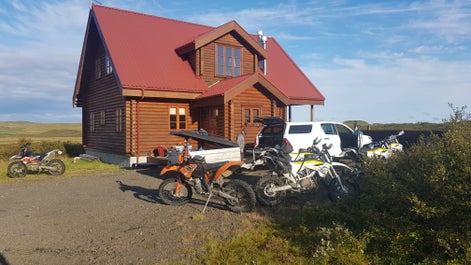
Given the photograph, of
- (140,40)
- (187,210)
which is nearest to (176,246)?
(187,210)

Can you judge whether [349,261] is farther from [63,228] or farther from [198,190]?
[63,228]

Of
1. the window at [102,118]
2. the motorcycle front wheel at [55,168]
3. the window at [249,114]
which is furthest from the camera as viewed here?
the window at [102,118]

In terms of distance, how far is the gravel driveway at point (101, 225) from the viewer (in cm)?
516

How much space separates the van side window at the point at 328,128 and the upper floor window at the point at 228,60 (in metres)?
7.49

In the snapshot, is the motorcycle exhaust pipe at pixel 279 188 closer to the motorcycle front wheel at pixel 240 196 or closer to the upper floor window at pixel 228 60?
the motorcycle front wheel at pixel 240 196

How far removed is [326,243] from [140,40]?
50.7 feet

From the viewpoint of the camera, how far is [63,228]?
6566 mm

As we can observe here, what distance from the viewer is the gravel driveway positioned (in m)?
5.16

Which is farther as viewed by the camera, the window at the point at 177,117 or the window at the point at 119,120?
the window at the point at 177,117

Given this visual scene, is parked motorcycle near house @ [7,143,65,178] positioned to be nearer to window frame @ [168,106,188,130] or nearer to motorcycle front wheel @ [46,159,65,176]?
motorcycle front wheel @ [46,159,65,176]

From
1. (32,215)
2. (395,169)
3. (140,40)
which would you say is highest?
(140,40)

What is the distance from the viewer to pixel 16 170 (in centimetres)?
1288

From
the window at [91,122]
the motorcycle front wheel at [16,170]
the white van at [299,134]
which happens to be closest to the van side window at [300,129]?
the white van at [299,134]

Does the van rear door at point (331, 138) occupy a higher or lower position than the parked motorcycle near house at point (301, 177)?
higher
